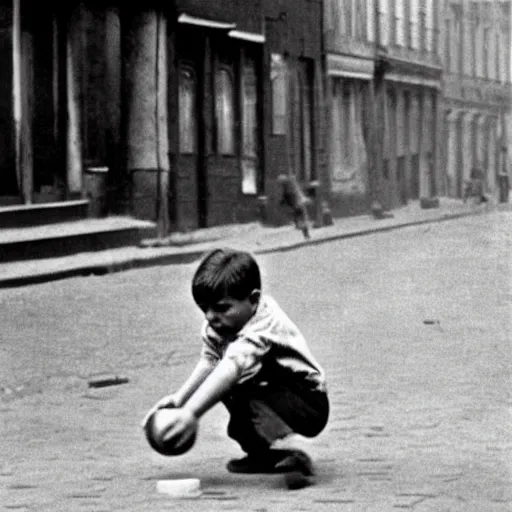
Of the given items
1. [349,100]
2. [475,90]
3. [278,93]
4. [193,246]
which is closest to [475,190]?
[475,90]

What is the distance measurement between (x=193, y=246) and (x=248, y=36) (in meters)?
5.65

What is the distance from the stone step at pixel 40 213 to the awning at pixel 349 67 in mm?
11409

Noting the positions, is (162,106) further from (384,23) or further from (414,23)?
(414,23)

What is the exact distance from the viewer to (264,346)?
5.96 meters

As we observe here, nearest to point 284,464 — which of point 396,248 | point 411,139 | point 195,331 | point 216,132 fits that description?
point 195,331

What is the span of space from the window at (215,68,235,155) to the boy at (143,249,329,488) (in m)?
19.1

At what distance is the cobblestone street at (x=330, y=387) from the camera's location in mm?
5953

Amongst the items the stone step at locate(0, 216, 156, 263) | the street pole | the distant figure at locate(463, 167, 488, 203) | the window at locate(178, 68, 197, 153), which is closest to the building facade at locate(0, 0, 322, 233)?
the window at locate(178, 68, 197, 153)

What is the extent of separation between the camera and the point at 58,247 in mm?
19203

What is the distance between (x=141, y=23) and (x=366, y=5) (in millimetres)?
10593

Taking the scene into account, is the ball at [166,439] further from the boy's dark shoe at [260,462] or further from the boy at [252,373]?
the boy's dark shoe at [260,462]

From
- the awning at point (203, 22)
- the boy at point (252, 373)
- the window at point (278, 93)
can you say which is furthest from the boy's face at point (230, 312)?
the window at point (278, 93)

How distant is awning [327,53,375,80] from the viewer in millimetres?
32188

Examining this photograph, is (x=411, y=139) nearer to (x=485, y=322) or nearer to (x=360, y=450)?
(x=485, y=322)
